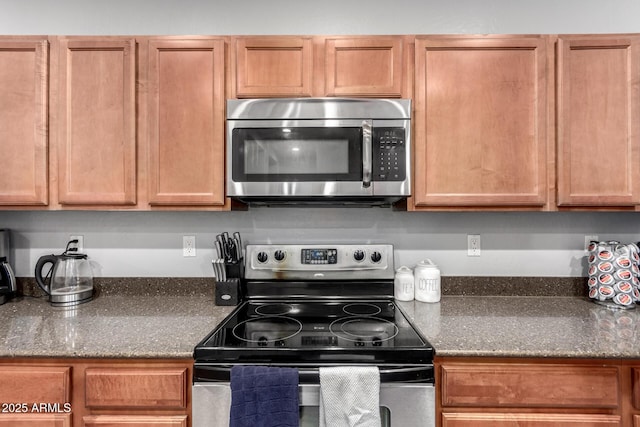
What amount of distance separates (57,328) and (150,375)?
0.53 m

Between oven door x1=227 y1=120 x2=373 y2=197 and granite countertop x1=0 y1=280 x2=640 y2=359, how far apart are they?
2.06ft

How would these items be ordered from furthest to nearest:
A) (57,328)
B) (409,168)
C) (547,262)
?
(547,262) → (409,168) → (57,328)

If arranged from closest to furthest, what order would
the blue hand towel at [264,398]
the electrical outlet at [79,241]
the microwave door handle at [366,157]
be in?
the blue hand towel at [264,398] → the microwave door handle at [366,157] → the electrical outlet at [79,241]

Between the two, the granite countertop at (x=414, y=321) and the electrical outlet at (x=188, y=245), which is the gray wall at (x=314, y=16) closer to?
the electrical outlet at (x=188, y=245)

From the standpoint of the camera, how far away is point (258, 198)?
5.28ft

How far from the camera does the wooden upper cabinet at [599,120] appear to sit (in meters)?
1.55

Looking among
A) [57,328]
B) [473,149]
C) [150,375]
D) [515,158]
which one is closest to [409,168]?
[473,149]

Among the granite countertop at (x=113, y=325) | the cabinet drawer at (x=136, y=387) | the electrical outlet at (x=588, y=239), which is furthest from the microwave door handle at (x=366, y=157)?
the electrical outlet at (x=588, y=239)

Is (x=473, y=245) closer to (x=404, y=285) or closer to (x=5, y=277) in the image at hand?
(x=404, y=285)

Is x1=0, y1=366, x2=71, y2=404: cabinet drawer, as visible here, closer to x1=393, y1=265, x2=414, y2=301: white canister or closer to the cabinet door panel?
the cabinet door panel

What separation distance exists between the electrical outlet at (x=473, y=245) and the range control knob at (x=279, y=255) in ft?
3.35

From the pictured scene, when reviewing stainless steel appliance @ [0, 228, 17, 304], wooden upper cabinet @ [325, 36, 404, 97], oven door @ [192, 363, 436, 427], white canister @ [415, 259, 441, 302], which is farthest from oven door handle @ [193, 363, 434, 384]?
stainless steel appliance @ [0, 228, 17, 304]

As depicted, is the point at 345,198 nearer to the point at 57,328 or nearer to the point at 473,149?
the point at 473,149

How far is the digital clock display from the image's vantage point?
1.84 meters
